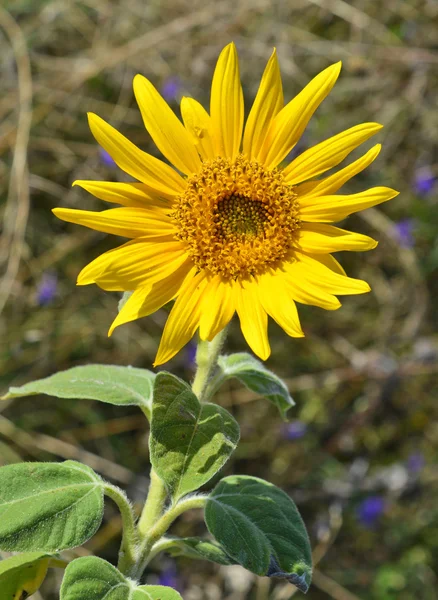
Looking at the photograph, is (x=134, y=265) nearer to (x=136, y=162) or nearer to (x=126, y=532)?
(x=136, y=162)

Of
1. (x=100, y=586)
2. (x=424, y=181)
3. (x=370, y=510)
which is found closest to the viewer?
(x=100, y=586)

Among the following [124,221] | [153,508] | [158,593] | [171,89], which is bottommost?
[158,593]

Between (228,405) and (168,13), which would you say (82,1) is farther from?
(228,405)

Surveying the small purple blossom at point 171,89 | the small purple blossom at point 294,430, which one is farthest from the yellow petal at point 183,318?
the small purple blossom at point 171,89

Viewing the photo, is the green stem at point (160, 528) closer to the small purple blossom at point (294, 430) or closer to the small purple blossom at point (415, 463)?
the small purple blossom at point (294, 430)

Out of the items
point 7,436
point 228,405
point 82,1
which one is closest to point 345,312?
point 228,405

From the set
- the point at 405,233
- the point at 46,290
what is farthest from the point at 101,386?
the point at 405,233
